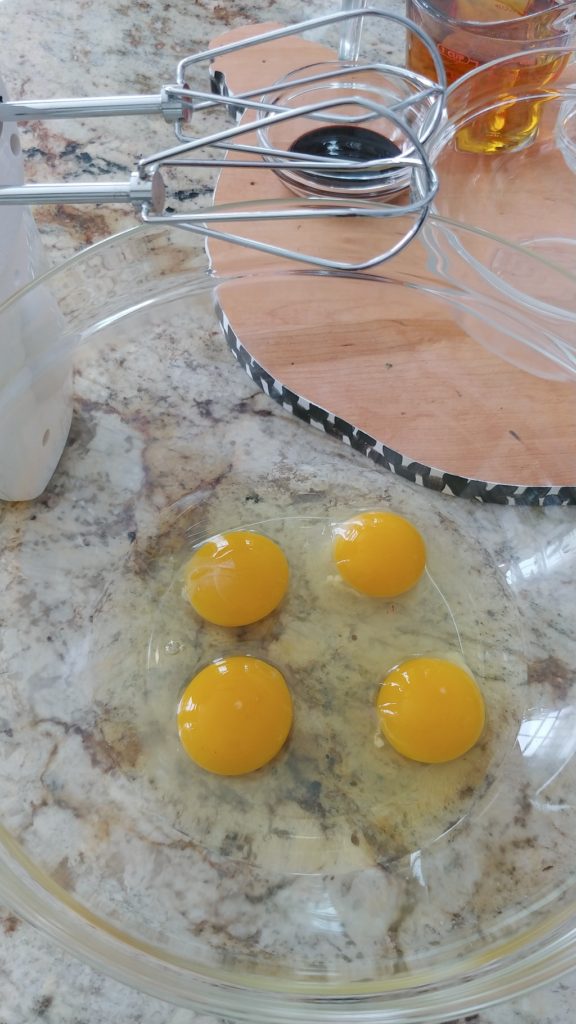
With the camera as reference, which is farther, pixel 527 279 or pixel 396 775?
pixel 527 279

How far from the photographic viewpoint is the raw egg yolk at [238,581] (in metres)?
1.13

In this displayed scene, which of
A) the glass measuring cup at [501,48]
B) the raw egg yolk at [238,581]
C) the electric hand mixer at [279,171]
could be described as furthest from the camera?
the glass measuring cup at [501,48]

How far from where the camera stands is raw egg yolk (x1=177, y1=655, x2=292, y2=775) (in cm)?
100

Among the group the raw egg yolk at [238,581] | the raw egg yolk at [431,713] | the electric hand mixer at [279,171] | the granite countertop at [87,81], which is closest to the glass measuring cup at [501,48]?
the electric hand mixer at [279,171]

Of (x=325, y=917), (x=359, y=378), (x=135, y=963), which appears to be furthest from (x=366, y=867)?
(x=359, y=378)

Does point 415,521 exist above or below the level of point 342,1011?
above

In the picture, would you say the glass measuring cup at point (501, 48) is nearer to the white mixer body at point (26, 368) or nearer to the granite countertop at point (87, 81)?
the granite countertop at point (87, 81)

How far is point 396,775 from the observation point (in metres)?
1.04

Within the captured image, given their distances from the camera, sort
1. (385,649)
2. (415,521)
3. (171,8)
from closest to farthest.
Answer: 1. (385,649)
2. (415,521)
3. (171,8)

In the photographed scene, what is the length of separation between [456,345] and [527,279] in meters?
0.22

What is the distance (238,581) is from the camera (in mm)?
→ 1128

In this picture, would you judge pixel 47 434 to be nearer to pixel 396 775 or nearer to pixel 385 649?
→ pixel 385 649

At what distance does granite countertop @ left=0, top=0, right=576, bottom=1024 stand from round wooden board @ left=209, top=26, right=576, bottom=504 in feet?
0.37

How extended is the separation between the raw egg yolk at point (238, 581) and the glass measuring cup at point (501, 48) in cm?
99
